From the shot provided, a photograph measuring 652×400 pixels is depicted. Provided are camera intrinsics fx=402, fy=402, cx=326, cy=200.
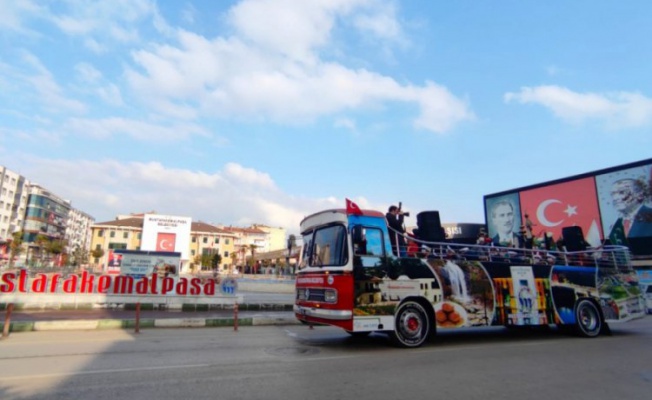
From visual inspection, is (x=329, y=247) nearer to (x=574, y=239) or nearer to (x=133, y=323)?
(x=133, y=323)

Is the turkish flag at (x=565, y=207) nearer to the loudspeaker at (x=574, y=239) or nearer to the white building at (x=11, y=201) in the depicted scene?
the loudspeaker at (x=574, y=239)

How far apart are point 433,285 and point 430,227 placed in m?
1.58

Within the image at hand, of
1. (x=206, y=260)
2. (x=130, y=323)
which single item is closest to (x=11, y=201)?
(x=206, y=260)

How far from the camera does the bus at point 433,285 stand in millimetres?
8039

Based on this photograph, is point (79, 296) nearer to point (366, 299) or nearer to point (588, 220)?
point (366, 299)

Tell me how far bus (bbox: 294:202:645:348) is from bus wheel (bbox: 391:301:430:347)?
0.02 m

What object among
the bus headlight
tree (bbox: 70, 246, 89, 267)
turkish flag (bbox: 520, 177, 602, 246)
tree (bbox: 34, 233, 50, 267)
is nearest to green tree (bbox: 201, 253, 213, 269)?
tree (bbox: 70, 246, 89, 267)

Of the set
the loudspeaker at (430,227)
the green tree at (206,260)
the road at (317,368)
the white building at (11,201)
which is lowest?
the road at (317,368)

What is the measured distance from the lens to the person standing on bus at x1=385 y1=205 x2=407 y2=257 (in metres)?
A: 8.66

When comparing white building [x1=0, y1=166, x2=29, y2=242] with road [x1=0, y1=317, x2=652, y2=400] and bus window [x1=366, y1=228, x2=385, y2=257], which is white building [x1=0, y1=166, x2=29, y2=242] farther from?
bus window [x1=366, y1=228, x2=385, y2=257]

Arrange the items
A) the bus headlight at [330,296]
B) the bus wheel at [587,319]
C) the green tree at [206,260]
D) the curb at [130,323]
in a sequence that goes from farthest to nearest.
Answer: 1. the green tree at [206,260]
2. the curb at [130,323]
3. the bus wheel at [587,319]
4. the bus headlight at [330,296]

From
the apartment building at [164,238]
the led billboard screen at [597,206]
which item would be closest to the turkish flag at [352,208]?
the led billboard screen at [597,206]

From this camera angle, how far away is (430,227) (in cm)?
985

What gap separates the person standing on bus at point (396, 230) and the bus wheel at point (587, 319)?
569 centimetres
